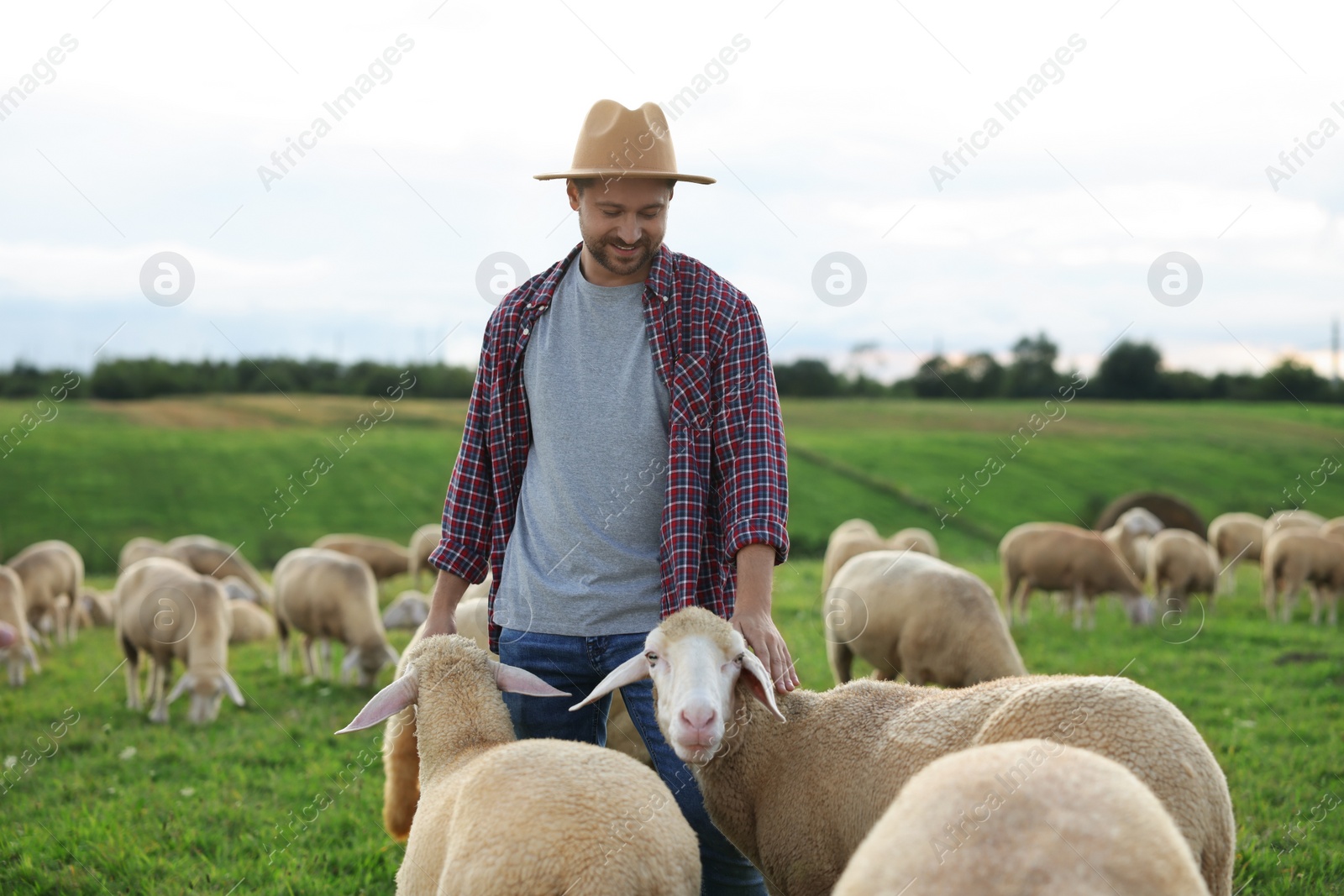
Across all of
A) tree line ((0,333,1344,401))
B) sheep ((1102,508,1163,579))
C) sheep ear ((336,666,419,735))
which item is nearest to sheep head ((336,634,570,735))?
sheep ear ((336,666,419,735))

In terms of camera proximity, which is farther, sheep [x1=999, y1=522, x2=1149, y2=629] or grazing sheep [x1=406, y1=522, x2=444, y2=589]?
grazing sheep [x1=406, y1=522, x2=444, y2=589]

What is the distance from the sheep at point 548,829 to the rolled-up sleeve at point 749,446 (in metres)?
0.84

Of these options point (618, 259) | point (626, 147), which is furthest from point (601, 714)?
point (626, 147)

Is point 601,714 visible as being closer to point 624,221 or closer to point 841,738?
point 841,738

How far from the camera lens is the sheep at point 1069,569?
1422 centimetres

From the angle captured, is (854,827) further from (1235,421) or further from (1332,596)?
(1235,421)

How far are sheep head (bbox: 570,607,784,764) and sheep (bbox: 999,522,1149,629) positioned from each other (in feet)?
39.2

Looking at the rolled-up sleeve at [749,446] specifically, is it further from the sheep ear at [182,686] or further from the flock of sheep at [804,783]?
the sheep ear at [182,686]

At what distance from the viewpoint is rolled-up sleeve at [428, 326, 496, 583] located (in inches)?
154

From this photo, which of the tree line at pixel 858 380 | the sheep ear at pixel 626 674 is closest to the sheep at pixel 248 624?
the sheep ear at pixel 626 674

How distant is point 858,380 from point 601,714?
6838 cm

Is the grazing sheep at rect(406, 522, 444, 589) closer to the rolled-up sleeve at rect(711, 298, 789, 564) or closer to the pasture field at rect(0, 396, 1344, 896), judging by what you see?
the pasture field at rect(0, 396, 1344, 896)

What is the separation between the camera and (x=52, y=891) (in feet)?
17.0

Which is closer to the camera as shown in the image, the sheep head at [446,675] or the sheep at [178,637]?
the sheep head at [446,675]
